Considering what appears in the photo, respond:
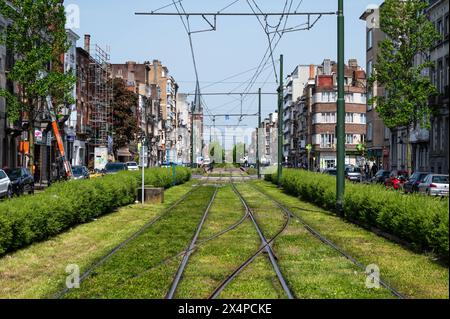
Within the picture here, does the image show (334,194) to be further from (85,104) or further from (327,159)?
(327,159)

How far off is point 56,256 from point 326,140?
98.9 meters

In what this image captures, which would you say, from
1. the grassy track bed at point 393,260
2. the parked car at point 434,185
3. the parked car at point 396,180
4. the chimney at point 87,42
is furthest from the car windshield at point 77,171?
the chimney at point 87,42

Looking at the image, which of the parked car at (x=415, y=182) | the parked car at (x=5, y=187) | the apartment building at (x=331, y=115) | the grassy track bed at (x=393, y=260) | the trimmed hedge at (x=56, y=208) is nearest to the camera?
the grassy track bed at (x=393, y=260)

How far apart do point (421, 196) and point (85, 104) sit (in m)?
60.3

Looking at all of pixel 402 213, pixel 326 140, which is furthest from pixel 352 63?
pixel 402 213

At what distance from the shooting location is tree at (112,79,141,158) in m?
86.8

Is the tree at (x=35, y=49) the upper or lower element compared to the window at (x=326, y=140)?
upper

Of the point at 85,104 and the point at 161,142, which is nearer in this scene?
the point at 85,104

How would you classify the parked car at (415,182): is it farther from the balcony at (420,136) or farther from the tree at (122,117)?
the tree at (122,117)

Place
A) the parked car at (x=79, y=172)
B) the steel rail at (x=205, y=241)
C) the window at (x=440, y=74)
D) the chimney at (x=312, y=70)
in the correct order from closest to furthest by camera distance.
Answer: the steel rail at (x=205, y=241), the parked car at (x=79, y=172), the window at (x=440, y=74), the chimney at (x=312, y=70)

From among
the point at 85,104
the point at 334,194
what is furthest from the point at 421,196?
the point at 85,104

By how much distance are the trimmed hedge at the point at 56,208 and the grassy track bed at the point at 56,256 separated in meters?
0.26

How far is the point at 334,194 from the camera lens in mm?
24719

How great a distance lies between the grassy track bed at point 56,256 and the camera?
10594 millimetres
